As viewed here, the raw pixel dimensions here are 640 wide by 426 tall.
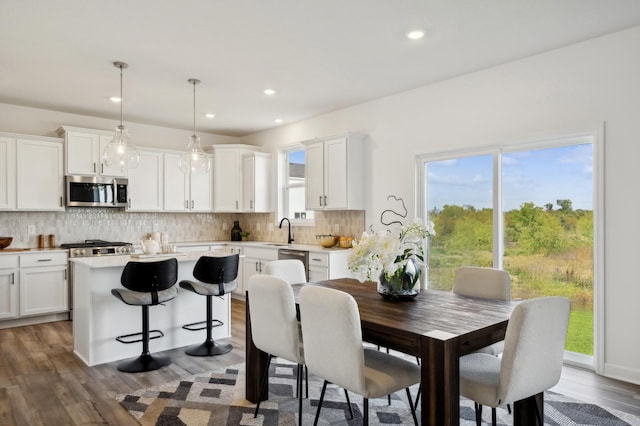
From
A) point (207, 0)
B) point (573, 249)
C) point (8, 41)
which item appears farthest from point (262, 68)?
point (573, 249)

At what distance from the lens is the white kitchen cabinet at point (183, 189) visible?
6391 millimetres

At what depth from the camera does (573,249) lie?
12.1ft

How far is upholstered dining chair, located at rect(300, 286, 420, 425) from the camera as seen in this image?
78.5 inches

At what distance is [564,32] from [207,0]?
2621 millimetres

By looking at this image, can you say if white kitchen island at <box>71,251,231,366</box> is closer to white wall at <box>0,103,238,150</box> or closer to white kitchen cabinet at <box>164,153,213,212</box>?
white kitchen cabinet at <box>164,153,213,212</box>

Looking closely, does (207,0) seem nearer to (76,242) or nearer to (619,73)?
(619,73)

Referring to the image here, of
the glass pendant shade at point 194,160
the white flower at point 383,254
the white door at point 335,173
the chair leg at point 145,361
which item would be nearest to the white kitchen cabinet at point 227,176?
the white door at point 335,173

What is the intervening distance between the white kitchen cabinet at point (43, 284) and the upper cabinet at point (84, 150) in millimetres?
1103

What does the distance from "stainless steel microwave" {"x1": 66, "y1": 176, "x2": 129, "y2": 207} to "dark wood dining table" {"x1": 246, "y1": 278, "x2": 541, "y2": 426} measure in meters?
3.78

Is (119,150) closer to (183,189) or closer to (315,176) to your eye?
(315,176)

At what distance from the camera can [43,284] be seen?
5.05 m

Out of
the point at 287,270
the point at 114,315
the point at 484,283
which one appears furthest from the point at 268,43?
the point at 114,315

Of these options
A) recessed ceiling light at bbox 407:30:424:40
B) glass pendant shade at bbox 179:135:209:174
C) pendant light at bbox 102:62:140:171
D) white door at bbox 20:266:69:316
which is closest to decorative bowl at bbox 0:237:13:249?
white door at bbox 20:266:69:316

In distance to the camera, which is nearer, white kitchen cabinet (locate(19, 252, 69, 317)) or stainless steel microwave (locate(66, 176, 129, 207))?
white kitchen cabinet (locate(19, 252, 69, 317))
